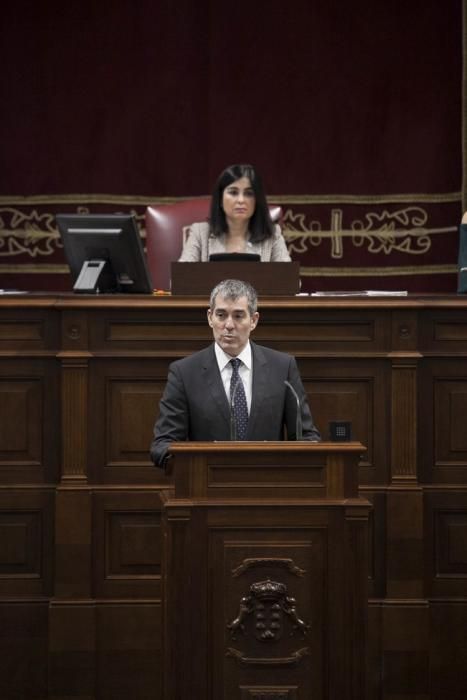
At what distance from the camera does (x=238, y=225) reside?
20.0 ft

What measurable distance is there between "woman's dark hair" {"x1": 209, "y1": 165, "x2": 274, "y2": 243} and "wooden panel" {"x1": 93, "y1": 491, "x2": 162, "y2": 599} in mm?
1473

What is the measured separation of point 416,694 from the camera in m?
5.08

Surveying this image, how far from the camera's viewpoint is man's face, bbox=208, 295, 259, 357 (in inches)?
172

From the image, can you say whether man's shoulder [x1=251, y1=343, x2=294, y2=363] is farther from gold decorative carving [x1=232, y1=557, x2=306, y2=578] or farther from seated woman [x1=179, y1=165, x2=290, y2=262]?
seated woman [x1=179, y1=165, x2=290, y2=262]

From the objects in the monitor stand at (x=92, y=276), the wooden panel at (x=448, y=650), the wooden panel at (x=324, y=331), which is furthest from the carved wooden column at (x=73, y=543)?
the wooden panel at (x=448, y=650)

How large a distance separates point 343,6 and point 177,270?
3482mm

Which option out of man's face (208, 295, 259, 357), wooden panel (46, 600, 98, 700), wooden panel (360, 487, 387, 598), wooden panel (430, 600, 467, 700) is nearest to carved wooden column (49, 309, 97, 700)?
wooden panel (46, 600, 98, 700)

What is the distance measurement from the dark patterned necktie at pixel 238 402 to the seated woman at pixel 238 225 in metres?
1.63

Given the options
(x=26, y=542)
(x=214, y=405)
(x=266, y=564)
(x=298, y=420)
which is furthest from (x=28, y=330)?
(x=266, y=564)

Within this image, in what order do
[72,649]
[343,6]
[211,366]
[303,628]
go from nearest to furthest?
[303,628], [211,366], [72,649], [343,6]

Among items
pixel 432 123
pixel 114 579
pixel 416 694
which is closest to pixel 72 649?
pixel 114 579

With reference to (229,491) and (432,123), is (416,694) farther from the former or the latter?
(432,123)

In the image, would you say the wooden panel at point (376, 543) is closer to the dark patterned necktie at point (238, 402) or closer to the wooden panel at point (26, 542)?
the dark patterned necktie at point (238, 402)

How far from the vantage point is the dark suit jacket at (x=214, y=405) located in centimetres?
437
